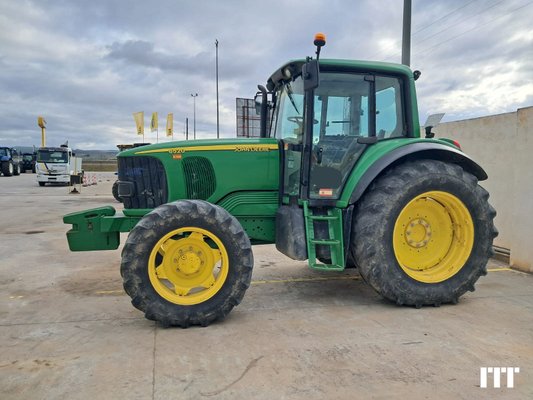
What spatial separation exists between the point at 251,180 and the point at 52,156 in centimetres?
2305

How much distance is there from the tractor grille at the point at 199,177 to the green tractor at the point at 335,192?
0.01 m

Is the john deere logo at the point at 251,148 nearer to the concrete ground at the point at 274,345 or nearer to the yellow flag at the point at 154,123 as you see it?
the concrete ground at the point at 274,345

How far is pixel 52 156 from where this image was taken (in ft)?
80.4

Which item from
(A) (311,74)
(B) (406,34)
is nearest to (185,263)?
(A) (311,74)

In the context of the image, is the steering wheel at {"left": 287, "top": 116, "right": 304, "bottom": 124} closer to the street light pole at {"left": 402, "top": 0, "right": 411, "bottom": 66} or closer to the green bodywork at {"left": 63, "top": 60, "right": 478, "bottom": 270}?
the green bodywork at {"left": 63, "top": 60, "right": 478, "bottom": 270}

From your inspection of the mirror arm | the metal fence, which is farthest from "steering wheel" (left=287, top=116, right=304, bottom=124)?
the metal fence

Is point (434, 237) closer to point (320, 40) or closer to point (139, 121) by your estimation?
point (320, 40)

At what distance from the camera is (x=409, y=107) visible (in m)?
4.84

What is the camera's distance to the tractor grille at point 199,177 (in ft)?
15.5

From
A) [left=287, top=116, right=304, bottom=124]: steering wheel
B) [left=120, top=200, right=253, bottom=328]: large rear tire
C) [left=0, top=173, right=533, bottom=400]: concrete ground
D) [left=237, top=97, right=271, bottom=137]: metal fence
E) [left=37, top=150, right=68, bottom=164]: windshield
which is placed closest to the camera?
[left=0, top=173, right=533, bottom=400]: concrete ground

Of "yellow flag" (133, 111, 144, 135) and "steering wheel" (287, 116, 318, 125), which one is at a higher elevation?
"yellow flag" (133, 111, 144, 135)

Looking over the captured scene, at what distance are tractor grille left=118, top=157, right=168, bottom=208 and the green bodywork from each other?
2.3 inches

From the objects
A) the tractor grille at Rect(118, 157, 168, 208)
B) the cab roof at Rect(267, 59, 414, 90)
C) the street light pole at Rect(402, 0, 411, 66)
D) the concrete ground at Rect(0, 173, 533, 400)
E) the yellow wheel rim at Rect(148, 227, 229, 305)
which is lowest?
the concrete ground at Rect(0, 173, 533, 400)

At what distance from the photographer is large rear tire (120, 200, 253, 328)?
12.8ft
